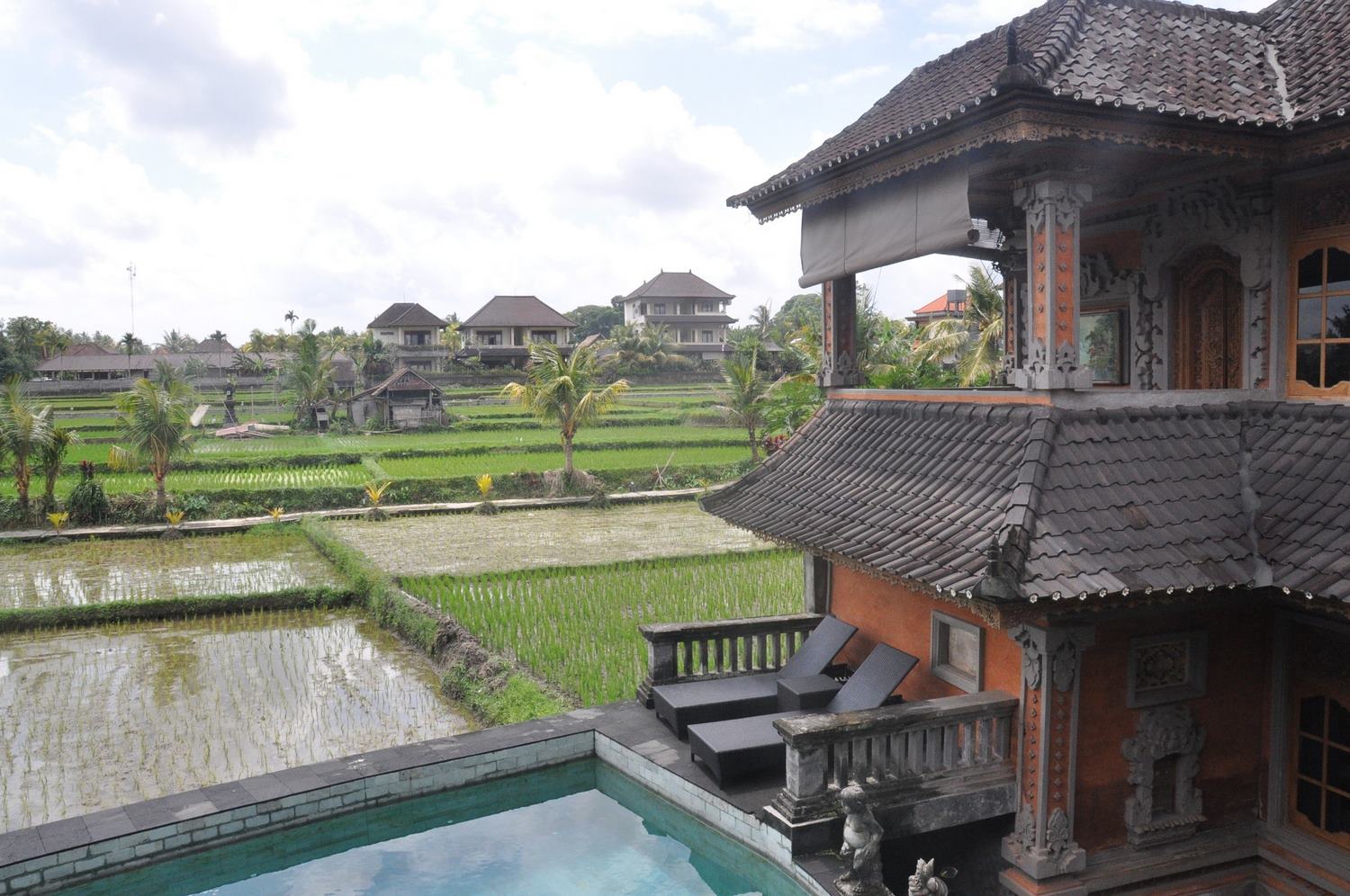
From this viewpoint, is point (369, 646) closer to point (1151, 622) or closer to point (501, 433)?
point (1151, 622)

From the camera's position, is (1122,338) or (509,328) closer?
(1122,338)

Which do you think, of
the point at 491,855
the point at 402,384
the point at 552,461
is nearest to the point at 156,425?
the point at 552,461

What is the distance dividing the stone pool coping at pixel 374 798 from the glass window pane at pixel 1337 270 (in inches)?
183

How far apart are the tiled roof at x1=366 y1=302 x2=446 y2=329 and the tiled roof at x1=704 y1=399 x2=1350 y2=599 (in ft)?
199

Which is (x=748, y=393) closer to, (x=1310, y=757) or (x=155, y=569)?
(x=155, y=569)

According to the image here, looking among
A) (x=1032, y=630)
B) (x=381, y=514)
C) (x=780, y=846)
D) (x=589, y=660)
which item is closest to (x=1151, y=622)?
(x=1032, y=630)

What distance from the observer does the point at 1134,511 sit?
5742 millimetres

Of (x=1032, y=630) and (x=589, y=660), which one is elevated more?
(x=1032, y=630)

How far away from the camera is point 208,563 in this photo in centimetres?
1855

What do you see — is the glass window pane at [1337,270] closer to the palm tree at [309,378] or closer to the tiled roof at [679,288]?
the palm tree at [309,378]

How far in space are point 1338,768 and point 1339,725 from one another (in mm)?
252

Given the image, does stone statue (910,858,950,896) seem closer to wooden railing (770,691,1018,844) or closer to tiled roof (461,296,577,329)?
wooden railing (770,691,1018,844)

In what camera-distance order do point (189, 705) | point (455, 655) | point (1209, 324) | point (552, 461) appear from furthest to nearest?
point (552, 461), point (455, 655), point (189, 705), point (1209, 324)

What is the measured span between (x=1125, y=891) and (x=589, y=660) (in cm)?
666
